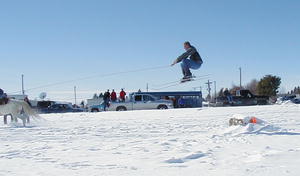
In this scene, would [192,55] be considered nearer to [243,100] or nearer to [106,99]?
[106,99]

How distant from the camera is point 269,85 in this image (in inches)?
2164

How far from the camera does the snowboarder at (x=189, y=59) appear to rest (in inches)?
402

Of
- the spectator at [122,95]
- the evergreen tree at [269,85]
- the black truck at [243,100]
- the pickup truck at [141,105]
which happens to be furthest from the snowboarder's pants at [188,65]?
the evergreen tree at [269,85]

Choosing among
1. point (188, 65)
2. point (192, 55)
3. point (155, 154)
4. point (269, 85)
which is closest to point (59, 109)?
point (188, 65)

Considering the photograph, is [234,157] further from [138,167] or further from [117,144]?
[117,144]

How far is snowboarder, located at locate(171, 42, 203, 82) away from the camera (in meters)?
10.2

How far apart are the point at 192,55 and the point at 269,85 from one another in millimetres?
48191

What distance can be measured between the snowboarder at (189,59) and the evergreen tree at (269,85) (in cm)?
4741

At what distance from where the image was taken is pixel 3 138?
28.1ft

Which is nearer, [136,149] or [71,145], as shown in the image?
[136,149]

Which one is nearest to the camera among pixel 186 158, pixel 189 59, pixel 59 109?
pixel 186 158

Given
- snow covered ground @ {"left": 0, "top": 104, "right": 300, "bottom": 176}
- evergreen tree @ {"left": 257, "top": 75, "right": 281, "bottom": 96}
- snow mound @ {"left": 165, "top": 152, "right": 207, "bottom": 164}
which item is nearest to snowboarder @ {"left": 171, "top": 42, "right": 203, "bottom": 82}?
snow covered ground @ {"left": 0, "top": 104, "right": 300, "bottom": 176}

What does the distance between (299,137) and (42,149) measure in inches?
219

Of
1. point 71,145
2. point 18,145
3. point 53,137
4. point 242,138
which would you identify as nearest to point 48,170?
point 71,145
